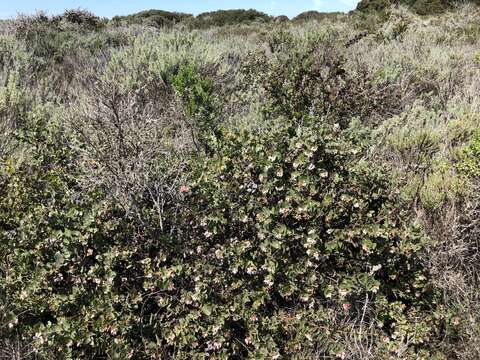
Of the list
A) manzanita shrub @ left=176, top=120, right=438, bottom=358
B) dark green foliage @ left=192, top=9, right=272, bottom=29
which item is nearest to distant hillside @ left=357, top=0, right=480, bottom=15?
dark green foliage @ left=192, top=9, right=272, bottom=29

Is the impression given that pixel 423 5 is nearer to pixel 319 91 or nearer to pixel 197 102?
pixel 319 91

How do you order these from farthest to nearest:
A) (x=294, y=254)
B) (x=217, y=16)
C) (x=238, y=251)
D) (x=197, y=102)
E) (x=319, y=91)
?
(x=217, y=16), (x=319, y=91), (x=197, y=102), (x=294, y=254), (x=238, y=251)

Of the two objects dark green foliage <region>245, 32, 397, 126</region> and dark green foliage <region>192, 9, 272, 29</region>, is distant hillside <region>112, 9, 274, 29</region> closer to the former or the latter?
dark green foliage <region>192, 9, 272, 29</region>

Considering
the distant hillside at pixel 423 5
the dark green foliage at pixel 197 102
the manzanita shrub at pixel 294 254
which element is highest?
the distant hillside at pixel 423 5

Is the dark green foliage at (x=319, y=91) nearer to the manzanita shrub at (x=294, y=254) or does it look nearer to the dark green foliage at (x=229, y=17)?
the manzanita shrub at (x=294, y=254)

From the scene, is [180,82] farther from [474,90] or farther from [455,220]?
[474,90]

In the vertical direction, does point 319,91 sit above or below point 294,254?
above

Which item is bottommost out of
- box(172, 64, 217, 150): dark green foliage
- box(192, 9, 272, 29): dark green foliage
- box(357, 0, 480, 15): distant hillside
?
box(172, 64, 217, 150): dark green foliage

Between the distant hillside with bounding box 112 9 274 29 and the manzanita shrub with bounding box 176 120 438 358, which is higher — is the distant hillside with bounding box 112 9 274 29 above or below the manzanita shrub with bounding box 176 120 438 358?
above

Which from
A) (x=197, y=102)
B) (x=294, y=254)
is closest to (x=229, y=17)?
(x=197, y=102)

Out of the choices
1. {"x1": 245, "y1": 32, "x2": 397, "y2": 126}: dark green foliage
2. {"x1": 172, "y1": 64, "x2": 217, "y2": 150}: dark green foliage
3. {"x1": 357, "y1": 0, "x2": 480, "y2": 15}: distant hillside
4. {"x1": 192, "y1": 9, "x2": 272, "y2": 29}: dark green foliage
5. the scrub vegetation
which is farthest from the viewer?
{"x1": 192, "y1": 9, "x2": 272, "y2": 29}: dark green foliage

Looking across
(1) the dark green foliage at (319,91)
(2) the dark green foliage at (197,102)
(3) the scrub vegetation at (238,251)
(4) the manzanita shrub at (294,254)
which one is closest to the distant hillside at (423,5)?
(1) the dark green foliage at (319,91)

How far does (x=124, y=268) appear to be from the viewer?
2795 millimetres

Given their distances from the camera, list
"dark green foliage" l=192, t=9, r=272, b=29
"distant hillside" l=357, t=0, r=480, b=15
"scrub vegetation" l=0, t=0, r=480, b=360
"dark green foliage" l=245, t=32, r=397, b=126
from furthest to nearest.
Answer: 1. "dark green foliage" l=192, t=9, r=272, b=29
2. "distant hillside" l=357, t=0, r=480, b=15
3. "dark green foliage" l=245, t=32, r=397, b=126
4. "scrub vegetation" l=0, t=0, r=480, b=360
